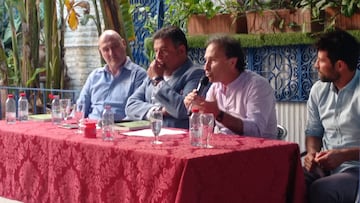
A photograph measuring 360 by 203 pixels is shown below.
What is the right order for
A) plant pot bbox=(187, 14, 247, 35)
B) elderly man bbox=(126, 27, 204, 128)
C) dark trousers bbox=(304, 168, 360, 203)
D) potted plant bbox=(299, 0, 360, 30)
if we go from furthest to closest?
plant pot bbox=(187, 14, 247, 35), potted plant bbox=(299, 0, 360, 30), elderly man bbox=(126, 27, 204, 128), dark trousers bbox=(304, 168, 360, 203)

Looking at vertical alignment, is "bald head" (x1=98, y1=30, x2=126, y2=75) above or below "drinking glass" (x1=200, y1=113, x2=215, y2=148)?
above

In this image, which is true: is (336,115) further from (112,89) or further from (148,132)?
(112,89)

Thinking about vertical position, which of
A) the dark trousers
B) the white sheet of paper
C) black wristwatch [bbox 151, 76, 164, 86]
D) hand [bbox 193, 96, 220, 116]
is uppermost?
black wristwatch [bbox 151, 76, 164, 86]

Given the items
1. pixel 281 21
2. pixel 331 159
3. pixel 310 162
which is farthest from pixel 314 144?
pixel 281 21

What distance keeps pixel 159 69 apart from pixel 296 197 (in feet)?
4.61

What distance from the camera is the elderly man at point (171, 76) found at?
405 centimetres

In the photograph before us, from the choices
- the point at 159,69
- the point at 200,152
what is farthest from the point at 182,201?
the point at 159,69

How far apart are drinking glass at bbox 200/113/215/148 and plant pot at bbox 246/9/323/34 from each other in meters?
1.99

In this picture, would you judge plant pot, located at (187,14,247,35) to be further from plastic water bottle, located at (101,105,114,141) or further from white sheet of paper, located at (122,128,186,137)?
Answer: plastic water bottle, located at (101,105,114,141)

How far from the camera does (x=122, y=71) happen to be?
4945 millimetres

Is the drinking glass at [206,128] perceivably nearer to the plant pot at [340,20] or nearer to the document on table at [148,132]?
the document on table at [148,132]

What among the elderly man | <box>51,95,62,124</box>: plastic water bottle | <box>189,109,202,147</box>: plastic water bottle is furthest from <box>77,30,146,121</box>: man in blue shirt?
<box>189,109,202,147</box>: plastic water bottle

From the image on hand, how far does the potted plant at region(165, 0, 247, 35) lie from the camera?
18.4 feet

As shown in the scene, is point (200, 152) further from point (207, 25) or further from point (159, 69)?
point (207, 25)
